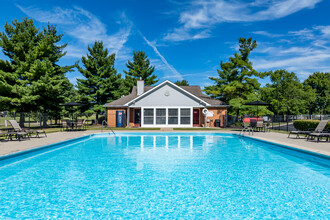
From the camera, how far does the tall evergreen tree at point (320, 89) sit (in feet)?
188

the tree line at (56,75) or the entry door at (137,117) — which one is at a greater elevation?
the tree line at (56,75)

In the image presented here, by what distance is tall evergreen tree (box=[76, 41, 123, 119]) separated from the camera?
3220 cm

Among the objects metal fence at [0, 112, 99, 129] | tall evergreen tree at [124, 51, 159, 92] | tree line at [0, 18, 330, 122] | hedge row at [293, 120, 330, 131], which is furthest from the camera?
tall evergreen tree at [124, 51, 159, 92]

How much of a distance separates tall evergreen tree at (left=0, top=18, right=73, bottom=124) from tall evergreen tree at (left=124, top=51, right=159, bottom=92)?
21816mm

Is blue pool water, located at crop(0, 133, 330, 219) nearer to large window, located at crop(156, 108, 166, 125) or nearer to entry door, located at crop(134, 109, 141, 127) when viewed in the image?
large window, located at crop(156, 108, 166, 125)

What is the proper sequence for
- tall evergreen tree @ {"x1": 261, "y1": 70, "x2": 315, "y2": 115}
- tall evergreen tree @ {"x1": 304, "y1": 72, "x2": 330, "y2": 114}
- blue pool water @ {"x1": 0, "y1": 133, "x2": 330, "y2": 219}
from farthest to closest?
tall evergreen tree @ {"x1": 304, "y1": 72, "x2": 330, "y2": 114}
tall evergreen tree @ {"x1": 261, "y1": 70, "x2": 315, "y2": 115}
blue pool water @ {"x1": 0, "y1": 133, "x2": 330, "y2": 219}

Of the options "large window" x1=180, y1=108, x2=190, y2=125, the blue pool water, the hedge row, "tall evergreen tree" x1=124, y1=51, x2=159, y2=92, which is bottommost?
the blue pool water

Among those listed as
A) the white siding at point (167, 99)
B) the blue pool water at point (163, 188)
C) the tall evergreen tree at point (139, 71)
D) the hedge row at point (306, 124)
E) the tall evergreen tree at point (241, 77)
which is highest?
the tall evergreen tree at point (139, 71)

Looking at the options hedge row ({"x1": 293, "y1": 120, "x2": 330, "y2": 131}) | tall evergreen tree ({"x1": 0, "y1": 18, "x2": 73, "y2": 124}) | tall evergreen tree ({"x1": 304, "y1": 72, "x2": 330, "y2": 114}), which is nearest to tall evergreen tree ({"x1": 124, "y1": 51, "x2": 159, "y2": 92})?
tall evergreen tree ({"x1": 0, "y1": 18, "x2": 73, "y2": 124})

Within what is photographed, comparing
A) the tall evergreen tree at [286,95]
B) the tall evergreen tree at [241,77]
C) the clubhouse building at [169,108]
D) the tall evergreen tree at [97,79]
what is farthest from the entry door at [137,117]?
the tall evergreen tree at [286,95]

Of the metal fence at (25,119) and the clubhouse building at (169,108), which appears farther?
the clubhouse building at (169,108)

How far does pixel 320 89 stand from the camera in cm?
6338

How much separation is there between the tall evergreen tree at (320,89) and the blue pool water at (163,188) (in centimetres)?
6258

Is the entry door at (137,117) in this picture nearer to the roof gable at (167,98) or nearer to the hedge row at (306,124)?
the roof gable at (167,98)
